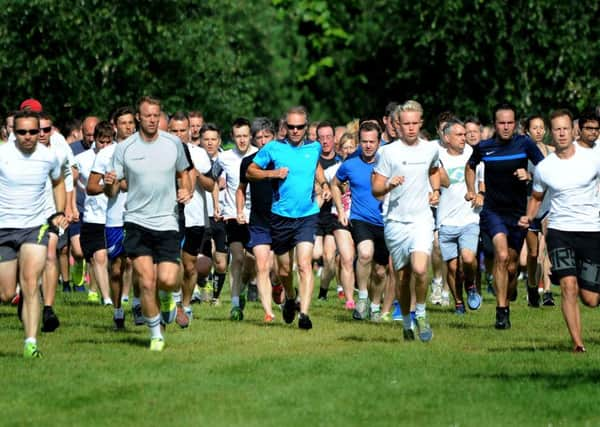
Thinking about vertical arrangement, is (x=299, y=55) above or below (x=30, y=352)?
above

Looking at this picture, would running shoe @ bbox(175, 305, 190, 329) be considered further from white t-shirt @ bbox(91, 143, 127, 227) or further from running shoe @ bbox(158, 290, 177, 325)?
running shoe @ bbox(158, 290, 177, 325)

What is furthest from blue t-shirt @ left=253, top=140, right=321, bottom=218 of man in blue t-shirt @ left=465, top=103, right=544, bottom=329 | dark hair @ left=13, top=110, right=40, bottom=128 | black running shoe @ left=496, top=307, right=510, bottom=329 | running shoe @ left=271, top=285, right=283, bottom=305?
dark hair @ left=13, top=110, right=40, bottom=128

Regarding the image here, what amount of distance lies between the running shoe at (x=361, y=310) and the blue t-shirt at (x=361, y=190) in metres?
0.93

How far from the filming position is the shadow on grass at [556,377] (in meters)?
13.2

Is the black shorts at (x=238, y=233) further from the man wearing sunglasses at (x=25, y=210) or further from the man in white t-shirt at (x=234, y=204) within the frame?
the man wearing sunglasses at (x=25, y=210)

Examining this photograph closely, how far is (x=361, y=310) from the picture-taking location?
1938 cm

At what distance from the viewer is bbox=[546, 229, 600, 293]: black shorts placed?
15.0 metres

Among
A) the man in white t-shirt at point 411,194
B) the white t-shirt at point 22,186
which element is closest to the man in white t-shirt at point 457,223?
the man in white t-shirt at point 411,194

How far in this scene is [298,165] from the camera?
691 inches

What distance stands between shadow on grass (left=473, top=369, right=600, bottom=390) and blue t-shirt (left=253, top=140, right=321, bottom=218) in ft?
14.3

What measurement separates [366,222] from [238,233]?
5.51 feet

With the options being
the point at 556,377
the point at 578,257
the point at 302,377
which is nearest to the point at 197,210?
the point at 578,257

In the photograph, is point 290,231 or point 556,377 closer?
point 556,377

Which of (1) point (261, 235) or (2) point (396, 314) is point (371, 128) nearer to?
(1) point (261, 235)
